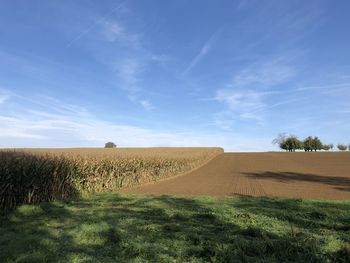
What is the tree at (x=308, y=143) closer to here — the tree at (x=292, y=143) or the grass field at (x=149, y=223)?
the tree at (x=292, y=143)

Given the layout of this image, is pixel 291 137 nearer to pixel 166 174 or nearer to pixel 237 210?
pixel 166 174

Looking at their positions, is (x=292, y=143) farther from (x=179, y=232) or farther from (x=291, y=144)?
(x=179, y=232)

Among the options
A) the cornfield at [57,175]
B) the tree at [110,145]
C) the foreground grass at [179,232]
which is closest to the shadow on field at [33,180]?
the cornfield at [57,175]

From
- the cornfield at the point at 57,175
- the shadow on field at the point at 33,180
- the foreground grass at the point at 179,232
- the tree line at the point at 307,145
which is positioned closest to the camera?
the foreground grass at the point at 179,232

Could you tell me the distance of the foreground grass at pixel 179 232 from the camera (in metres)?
6.30

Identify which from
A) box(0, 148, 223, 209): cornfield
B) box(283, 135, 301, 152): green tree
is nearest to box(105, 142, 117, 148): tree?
box(283, 135, 301, 152): green tree

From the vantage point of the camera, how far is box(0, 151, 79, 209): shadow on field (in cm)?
1146

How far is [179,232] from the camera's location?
7953 millimetres

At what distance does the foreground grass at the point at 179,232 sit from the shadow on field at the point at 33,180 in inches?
33.3

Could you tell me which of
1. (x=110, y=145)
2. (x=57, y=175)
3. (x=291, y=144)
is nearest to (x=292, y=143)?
(x=291, y=144)

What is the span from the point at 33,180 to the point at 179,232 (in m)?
7.20

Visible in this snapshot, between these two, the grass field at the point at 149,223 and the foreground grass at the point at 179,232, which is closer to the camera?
the foreground grass at the point at 179,232

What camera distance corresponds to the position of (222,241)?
719cm

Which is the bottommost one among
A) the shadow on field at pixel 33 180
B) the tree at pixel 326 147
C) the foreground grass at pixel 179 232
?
the foreground grass at pixel 179 232
